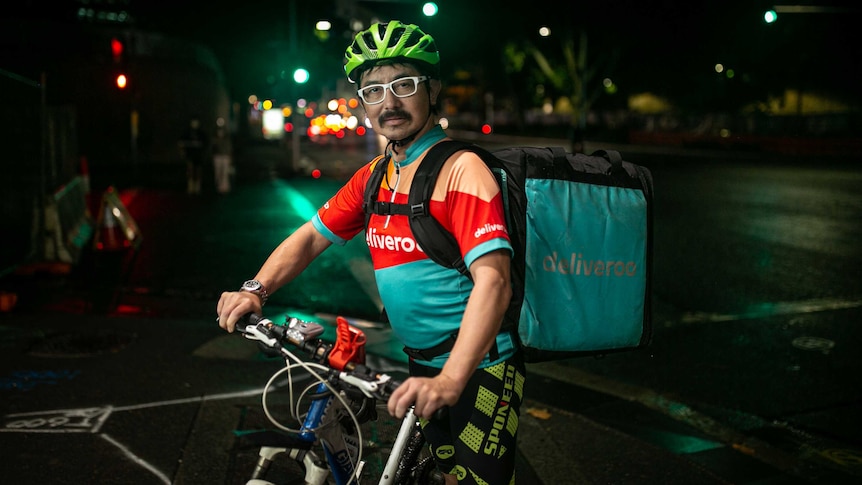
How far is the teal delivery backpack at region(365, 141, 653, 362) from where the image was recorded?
2688 mm

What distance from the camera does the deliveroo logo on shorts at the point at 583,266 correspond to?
2721 millimetres

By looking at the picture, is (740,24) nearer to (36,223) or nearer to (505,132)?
(505,132)

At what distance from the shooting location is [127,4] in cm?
4166

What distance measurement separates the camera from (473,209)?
2432 mm

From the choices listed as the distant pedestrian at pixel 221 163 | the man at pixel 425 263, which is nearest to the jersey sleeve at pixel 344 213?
the man at pixel 425 263

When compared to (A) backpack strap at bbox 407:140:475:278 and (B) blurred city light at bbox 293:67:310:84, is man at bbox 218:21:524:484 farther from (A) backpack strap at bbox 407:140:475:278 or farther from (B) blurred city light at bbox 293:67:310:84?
(B) blurred city light at bbox 293:67:310:84

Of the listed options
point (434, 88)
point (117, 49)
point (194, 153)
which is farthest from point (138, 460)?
point (194, 153)

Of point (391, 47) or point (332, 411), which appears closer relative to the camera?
point (391, 47)

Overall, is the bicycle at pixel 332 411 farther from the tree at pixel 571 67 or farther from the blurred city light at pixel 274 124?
the blurred city light at pixel 274 124

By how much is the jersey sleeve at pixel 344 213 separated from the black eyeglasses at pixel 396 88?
36cm

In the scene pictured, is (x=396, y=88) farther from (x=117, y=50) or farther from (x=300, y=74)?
(x=300, y=74)

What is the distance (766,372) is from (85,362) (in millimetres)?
5425

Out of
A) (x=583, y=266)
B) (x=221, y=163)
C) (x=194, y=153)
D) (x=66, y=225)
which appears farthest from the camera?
(x=194, y=153)

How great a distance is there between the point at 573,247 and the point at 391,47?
89 cm
